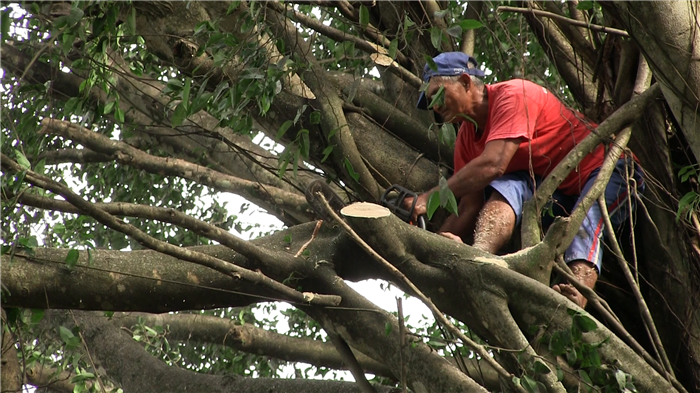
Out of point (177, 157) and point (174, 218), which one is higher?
point (177, 157)

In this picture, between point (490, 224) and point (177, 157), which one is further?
point (177, 157)

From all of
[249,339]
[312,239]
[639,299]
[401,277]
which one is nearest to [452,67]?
[312,239]

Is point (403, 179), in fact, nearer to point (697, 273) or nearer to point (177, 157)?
point (697, 273)

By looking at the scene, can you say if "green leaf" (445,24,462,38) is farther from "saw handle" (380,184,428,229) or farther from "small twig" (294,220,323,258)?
"small twig" (294,220,323,258)

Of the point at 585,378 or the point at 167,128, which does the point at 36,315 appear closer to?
the point at 585,378

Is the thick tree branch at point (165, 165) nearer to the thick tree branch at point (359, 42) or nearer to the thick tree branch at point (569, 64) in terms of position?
the thick tree branch at point (359, 42)

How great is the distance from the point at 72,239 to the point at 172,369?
4.97ft

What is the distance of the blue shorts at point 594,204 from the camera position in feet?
11.0

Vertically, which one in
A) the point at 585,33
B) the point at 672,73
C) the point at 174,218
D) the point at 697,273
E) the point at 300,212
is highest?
the point at 585,33

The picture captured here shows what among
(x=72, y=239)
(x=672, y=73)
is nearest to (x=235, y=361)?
(x=72, y=239)

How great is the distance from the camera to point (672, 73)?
2896mm

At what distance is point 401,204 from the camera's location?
3525 mm

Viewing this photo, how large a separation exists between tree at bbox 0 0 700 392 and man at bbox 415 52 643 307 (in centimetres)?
13

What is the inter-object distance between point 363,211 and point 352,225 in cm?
6
